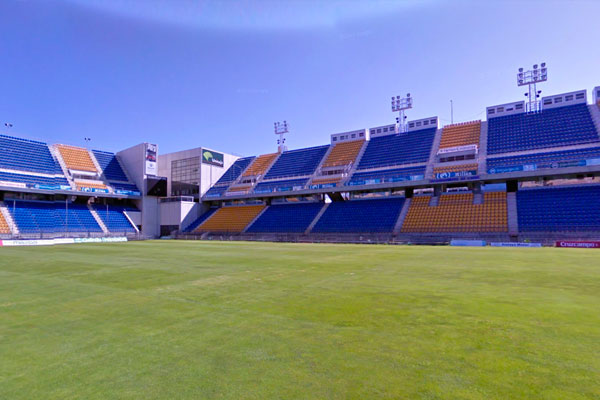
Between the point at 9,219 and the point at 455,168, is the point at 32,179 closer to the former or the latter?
the point at 9,219

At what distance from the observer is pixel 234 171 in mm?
62719

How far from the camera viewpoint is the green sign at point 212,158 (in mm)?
57881

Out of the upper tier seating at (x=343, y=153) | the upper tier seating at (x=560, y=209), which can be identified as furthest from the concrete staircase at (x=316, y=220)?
the upper tier seating at (x=560, y=209)

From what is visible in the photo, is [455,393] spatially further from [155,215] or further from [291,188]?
[155,215]

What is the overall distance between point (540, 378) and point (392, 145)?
49704 mm

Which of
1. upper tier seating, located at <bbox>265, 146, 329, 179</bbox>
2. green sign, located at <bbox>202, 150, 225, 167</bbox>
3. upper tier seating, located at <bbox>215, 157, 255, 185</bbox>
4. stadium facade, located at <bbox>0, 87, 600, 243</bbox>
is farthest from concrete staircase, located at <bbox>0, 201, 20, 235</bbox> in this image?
upper tier seating, located at <bbox>265, 146, 329, 179</bbox>

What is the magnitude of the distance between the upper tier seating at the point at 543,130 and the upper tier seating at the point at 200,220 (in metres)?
43.7

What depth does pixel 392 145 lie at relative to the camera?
50.5 meters

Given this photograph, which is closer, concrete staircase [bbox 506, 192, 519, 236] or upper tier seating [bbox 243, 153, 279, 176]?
concrete staircase [bbox 506, 192, 519, 236]

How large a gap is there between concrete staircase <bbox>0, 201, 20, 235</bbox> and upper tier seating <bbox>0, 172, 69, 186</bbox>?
344cm

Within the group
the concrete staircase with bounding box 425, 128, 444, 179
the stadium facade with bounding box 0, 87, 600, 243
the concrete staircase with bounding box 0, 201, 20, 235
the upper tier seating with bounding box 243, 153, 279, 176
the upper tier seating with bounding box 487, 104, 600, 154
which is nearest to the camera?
the stadium facade with bounding box 0, 87, 600, 243

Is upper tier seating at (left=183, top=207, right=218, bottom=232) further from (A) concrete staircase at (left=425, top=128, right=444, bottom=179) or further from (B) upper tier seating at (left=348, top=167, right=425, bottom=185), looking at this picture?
(A) concrete staircase at (left=425, top=128, right=444, bottom=179)

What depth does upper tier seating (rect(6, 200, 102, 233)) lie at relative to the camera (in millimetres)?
41156

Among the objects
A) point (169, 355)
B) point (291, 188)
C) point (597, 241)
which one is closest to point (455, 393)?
point (169, 355)
